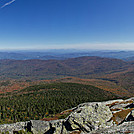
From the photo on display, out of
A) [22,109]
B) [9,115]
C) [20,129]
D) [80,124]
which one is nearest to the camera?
[80,124]

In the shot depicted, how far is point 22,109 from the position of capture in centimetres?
7262

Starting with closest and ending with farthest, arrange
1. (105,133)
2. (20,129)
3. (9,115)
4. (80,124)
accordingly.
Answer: (105,133) < (80,124) < (20,129) < (9,115)

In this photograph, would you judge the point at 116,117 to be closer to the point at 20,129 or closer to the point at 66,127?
the point at 66,127

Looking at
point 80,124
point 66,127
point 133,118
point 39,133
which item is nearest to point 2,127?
point 39,133

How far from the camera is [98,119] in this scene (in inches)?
1021

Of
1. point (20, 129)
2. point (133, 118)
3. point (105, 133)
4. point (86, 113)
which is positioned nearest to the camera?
point (105, 133)

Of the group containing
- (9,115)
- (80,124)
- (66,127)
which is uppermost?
(80,124)

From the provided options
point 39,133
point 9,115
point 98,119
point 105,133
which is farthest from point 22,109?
point 105,133

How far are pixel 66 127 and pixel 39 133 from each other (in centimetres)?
919

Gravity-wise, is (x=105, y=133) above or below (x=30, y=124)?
above

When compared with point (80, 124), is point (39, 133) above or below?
below

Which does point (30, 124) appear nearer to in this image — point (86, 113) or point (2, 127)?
point (2, 127)

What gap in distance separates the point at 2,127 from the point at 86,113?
27.8m

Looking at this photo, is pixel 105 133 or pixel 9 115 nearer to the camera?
pixel 105 133
